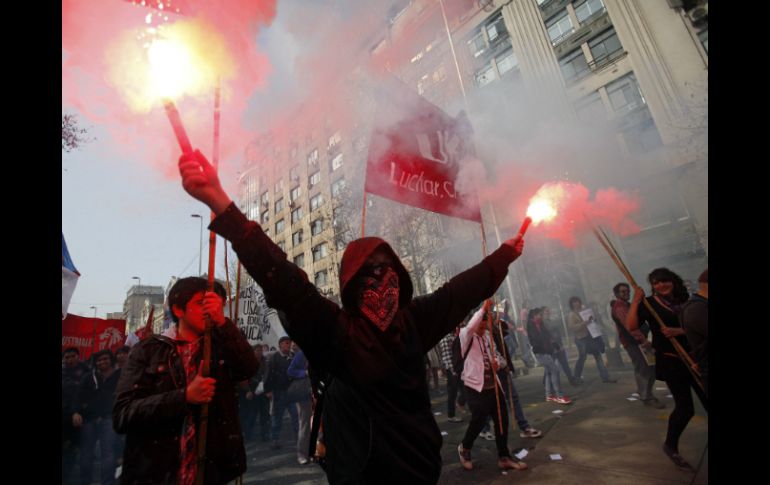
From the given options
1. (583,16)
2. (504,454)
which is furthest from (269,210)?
(504,454)

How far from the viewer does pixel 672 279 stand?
4.10 metres

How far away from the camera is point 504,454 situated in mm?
4078

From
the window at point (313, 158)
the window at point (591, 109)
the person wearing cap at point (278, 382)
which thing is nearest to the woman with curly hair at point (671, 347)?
the person wearing cap at point (278, 382)

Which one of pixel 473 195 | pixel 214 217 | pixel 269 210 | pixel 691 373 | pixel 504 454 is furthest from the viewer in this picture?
pixel 269 210

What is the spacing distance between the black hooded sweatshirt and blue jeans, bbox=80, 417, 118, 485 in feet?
17.5

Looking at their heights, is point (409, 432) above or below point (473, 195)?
below

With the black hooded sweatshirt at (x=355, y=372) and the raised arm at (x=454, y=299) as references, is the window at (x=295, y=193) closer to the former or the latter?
the raised arm at (x=454, y=299)

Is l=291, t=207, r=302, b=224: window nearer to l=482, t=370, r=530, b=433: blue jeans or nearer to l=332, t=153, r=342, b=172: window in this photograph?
l=332, t=153, r=342, b=172: window

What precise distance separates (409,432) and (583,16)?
963 inches

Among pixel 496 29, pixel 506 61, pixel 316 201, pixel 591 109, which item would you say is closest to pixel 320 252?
pixel 316 201

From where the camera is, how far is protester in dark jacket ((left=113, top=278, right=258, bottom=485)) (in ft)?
5.81

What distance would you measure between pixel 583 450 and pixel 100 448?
650 centimetres

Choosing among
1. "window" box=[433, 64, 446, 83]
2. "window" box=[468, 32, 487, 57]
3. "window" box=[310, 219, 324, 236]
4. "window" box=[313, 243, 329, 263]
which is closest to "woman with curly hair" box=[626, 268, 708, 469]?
"window" box=[433, 64, 446, 83]
